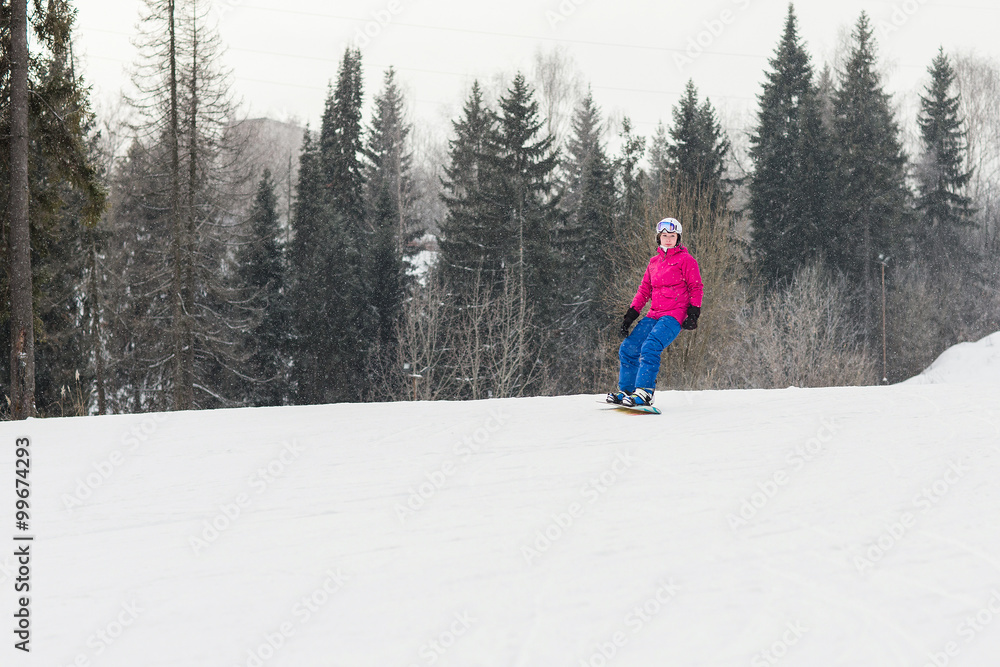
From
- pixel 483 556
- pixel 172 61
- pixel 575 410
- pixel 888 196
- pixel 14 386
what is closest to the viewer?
pixel 483 556

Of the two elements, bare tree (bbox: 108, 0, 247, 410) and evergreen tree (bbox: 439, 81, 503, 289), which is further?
evergreen tree (bbox: 439, 81, 503, 289)

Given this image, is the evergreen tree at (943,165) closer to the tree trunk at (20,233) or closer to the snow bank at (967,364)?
the snow bank at (967,364)

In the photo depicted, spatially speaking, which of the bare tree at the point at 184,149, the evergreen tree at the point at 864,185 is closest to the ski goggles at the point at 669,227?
the bare tree at the point at 184,149

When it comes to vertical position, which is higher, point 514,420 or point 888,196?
point 888,196

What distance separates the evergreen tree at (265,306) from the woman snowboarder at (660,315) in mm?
27236

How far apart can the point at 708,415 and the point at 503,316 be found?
24437mm

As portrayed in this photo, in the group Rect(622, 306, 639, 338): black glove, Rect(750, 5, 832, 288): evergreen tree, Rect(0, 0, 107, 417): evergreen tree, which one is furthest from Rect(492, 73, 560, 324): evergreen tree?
Rect(622, 306, 639, 338): black glove

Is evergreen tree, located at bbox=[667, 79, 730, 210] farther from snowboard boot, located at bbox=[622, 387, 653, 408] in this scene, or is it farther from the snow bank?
snowboard boot, located at bbox=[622, 387, 653, 408]

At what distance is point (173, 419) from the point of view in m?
6.64

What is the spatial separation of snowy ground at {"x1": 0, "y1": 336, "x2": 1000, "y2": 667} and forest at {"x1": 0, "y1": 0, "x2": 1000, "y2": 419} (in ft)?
44.1

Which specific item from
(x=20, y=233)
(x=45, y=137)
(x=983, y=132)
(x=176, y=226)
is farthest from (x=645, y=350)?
(x=983, y=132)

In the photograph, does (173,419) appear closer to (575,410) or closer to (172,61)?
(575,410)

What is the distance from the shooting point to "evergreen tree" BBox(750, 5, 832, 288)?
1505 inches

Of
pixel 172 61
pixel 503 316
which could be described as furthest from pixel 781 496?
pixel 503 316
